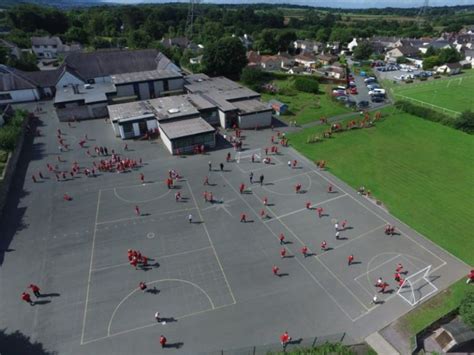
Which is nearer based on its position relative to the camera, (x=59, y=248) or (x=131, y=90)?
(x=59, y=248)

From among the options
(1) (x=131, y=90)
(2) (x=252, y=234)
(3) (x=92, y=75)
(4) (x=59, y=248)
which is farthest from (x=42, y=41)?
(2) (x=252, y=234)

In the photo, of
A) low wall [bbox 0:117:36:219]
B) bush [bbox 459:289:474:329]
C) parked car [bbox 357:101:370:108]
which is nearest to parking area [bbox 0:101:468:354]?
low wall [bbox 0:117:36:219]

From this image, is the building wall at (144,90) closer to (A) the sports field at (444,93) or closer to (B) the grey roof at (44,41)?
(A) the sports field at (444,93)

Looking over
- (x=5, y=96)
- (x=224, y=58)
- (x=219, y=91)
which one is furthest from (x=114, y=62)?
(x=219, y=91)

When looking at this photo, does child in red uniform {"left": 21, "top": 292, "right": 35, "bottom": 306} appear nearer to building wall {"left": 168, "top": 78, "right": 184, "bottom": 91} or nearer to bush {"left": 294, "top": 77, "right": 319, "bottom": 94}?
building wall {"left": 168, "top": 78, "right": 184, "bottom": 91}

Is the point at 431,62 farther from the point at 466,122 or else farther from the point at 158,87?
the point at 158,87

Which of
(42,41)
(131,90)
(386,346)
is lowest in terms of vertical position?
(386,346)

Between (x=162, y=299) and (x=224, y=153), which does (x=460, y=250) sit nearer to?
(x=162, y=299)
